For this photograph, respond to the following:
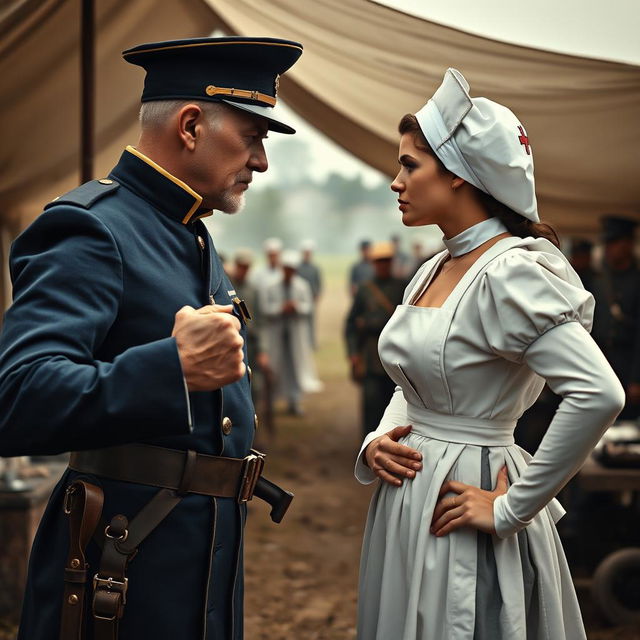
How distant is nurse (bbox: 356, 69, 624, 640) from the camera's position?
6.33 feet

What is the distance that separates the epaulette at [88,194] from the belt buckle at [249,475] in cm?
66

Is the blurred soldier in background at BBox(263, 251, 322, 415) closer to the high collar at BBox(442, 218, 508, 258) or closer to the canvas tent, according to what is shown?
the canvas tent

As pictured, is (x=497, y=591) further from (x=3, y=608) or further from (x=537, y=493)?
(x=3, y=608)

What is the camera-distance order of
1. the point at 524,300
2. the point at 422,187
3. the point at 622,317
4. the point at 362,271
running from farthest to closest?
the point at 362,271 < the point at 622,317 < the point at 422,187 < the point at 524,300

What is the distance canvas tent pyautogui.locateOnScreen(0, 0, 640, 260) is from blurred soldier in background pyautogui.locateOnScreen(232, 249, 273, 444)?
3853 mm

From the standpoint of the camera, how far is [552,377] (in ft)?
6.29

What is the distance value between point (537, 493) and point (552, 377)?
0.26 metres

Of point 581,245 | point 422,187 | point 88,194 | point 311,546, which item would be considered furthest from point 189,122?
point 581,245

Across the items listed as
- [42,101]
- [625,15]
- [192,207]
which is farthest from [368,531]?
[42,101]

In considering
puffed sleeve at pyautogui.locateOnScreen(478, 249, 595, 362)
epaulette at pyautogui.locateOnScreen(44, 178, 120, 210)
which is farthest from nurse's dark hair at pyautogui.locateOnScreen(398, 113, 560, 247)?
epaulette at pyautogui.locateOnScreen(44, 178, 120, 210)

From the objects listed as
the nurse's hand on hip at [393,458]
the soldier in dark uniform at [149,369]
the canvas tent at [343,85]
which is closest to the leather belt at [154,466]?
the soldier in dark uniform at [149,369]

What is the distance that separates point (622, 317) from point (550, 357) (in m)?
4.33

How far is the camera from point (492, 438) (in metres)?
2.13

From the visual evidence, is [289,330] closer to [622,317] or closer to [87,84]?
[622,317]
